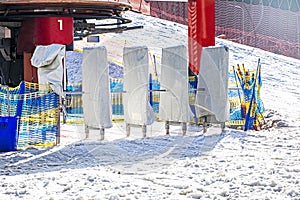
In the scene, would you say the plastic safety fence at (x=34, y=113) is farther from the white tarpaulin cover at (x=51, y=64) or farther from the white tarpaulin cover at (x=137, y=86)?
the white tarpaulin cover at (x=137, y=86)

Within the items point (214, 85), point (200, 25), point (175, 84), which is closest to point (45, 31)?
point (200, 25)

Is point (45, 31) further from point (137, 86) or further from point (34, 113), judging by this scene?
point (137, 86)

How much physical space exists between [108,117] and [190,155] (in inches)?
94.6

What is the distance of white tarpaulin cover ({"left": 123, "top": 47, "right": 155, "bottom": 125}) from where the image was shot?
1139 centimetres

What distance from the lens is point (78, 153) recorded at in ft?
32.4

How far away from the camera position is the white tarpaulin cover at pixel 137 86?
37.4 ft

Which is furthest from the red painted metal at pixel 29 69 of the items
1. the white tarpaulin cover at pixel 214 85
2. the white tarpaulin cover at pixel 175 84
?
the white tarpaulin cover at pixel 214 85

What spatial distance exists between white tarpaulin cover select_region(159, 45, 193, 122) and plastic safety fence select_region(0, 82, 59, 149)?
223cm

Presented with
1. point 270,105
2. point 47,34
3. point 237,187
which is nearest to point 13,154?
point 237,187

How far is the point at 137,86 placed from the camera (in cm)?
1146

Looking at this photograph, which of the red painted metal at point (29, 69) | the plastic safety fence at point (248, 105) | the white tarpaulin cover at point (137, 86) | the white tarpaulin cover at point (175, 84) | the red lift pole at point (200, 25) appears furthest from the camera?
the red lift pole at point (200, 25)

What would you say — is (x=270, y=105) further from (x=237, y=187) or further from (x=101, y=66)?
(x=237, y=187)

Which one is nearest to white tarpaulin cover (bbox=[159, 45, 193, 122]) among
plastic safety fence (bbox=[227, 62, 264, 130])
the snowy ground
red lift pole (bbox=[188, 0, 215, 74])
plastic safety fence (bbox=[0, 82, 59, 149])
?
the snowy ground

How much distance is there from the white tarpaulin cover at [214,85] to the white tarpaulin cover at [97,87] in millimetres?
2082
